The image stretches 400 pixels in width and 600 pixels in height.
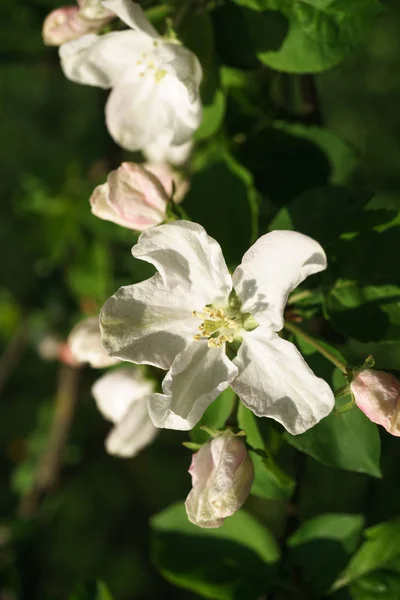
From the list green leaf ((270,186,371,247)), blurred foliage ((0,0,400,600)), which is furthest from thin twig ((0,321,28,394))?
green leaf ((270,186,371,247))

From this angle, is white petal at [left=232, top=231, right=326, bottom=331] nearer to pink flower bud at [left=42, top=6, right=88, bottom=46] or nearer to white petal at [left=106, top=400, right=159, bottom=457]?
white petal at [left=106, top=400, right=159, bottom=457]

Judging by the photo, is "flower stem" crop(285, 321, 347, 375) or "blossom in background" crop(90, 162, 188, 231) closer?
"flower stem" crop(285, 321, 347, 375)

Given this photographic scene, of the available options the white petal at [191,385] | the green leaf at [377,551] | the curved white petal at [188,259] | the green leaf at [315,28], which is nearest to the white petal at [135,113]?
the green leaf at [315,28]

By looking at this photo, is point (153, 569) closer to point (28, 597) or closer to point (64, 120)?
point (28, 597)

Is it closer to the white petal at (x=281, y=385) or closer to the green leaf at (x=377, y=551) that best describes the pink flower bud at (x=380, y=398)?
the white petal at (x=281, y=385)

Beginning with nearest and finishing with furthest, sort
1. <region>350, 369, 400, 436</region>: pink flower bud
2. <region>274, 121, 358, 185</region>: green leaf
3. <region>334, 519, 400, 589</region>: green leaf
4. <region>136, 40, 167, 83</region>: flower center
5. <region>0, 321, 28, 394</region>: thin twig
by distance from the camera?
<region>350, 369, 400, 436</region>: pink flower bud, <region>136, 40, 167, 83</region>: flower center, <region>334, 519, 400, 589</region>: green leaf, <region>274, 121, 358, 185</region>: green leaf, <region>0, 321, 28, 394</region>: thin twig

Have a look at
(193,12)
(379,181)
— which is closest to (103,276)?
(193,12)

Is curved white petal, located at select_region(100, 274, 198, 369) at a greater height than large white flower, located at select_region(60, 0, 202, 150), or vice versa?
large white flower, located at select_region(60, 0, 202, 150)
